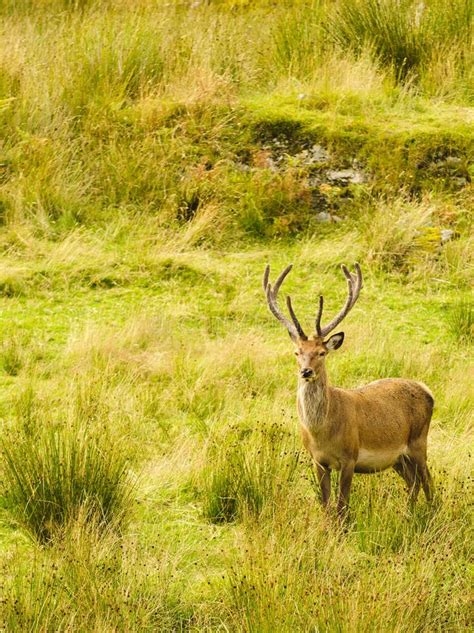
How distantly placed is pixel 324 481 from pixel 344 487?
0.13 metres

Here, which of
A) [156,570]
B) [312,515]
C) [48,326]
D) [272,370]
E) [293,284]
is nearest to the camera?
[156,570]

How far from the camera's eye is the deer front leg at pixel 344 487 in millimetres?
5457

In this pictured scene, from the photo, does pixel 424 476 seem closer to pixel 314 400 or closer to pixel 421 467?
pixel 421 467

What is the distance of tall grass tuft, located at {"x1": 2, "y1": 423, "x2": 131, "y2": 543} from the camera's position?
17.9 ft

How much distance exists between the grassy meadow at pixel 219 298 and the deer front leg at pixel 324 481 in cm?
13

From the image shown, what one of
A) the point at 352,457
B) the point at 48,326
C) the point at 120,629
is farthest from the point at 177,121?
the point at 120,629

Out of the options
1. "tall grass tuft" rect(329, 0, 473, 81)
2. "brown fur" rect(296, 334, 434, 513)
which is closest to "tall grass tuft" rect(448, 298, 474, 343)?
"brown fur" rect(296, 334, 434, 513)

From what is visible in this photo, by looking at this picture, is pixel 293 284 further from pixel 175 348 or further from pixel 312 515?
pixel 312 515

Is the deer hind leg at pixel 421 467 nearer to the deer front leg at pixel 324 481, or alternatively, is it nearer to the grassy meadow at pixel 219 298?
the grassy meadow at pixel 219 298

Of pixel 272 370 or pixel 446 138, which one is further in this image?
pixel 446 138

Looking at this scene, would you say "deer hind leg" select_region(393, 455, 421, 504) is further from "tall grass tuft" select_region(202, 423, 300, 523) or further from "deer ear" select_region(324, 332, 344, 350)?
"deer ear" select_region(324, 332, 344, 350)

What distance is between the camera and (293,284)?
9.77m

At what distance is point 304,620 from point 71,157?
288 inches

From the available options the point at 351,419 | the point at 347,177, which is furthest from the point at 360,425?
the point at 347,177
